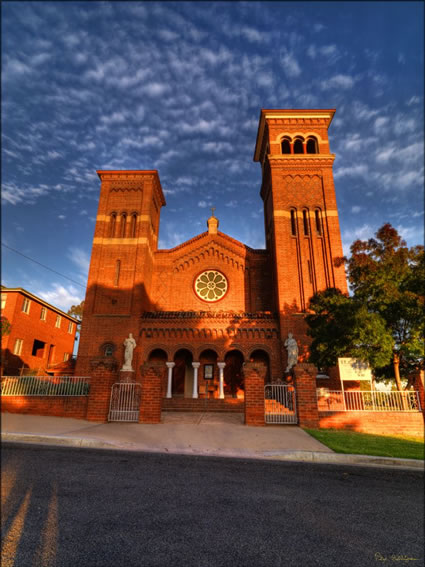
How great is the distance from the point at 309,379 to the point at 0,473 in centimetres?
983

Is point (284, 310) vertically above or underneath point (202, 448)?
above

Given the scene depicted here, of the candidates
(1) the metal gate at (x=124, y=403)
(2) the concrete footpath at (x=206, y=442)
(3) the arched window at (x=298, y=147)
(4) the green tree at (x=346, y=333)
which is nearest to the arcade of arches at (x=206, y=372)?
(4) the green tree at (x=346, y=333)

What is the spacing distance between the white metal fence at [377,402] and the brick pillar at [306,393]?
758 mm

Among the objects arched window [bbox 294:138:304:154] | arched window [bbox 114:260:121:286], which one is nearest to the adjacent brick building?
arched window [bbox 114:260:121:286]

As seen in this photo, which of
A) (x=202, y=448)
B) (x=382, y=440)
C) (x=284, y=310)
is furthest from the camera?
(x=284, y=310)

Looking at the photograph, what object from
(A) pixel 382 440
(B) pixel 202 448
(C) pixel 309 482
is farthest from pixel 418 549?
(A) pixel 382 440

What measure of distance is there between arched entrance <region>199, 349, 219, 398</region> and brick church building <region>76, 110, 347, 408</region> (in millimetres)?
74

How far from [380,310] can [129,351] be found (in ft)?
50.4

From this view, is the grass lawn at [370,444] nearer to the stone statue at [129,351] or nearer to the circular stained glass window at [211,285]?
the stone statue at [129,351]

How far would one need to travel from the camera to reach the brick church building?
73.0 feet

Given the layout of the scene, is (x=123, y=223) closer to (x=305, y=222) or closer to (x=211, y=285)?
(x=211, y=285)

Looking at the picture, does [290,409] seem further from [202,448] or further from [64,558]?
[64,558]

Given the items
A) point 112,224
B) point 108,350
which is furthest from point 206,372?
point 112,224

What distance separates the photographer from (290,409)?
44.3ft
